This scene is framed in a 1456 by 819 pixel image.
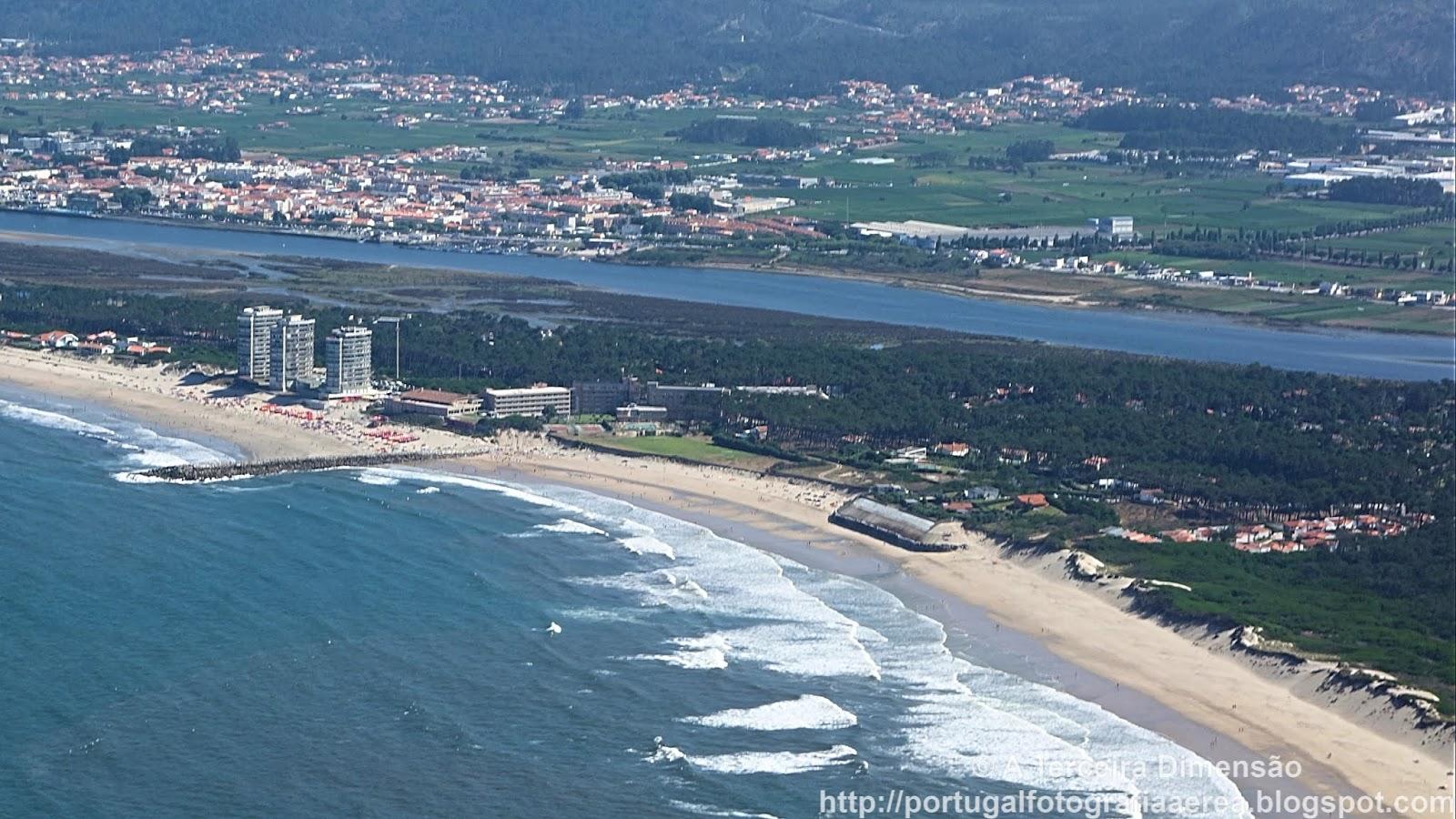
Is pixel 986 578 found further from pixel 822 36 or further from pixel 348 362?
pixel 822 36

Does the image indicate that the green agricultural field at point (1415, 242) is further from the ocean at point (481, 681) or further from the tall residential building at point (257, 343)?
the ocean at point (481, 681)

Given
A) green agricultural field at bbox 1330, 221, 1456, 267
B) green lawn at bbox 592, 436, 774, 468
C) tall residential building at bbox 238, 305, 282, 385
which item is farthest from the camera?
green agricultural field at bbox 1330, 221, 1456, 267

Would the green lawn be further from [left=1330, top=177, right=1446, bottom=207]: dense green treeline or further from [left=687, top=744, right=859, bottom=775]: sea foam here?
[left=1330, top=177, right=1446, bottom=207]: dense green treeline

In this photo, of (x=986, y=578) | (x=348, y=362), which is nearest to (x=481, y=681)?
(x=986, y=578)

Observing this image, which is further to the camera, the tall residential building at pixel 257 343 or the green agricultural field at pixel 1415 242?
the green agricultural field at pixel 1415 242

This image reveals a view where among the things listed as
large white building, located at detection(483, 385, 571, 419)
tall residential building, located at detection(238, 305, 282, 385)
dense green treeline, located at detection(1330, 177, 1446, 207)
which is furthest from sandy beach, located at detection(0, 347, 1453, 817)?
dense green treeline, located at detection(1330, 177, 1446, 207)

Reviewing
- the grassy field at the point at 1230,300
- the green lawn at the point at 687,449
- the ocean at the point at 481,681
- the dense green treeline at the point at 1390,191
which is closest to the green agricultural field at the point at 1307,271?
the grassy field at the point at 1230,300
